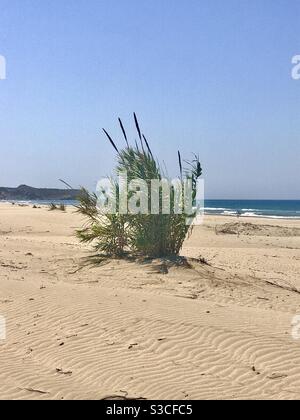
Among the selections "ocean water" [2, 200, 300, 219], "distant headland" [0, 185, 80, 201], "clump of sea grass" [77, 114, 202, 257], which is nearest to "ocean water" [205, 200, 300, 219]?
"ocean water" [2, 200, 300, 219]

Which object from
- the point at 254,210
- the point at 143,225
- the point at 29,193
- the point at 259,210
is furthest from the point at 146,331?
the point at 29,193

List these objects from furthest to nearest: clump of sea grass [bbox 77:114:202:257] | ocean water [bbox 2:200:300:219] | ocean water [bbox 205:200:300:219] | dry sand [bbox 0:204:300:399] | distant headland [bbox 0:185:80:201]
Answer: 1. distant headland [bbox 0:185:80:201]
2. ocean water [bbox 205:200:300:219]
3. ocean water [bbox 2:200:300:219]
4. clump of sea grass [bbox 77:114:202:257]
5. dry sand [bbox 0:204:300:399]

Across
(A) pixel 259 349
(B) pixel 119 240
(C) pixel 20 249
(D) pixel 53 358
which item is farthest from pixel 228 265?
(D) pixel 53 358

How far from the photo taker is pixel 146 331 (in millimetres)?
6703

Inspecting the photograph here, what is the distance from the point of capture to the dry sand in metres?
5.18

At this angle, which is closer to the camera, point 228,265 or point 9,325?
point 9,325

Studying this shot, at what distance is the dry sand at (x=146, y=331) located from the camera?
17.0ft

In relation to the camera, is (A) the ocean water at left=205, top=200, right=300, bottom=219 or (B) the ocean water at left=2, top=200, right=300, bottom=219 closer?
(B) the ocean water at left=2, top=200, right=300, bottom=219

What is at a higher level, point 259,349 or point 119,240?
point 119,240

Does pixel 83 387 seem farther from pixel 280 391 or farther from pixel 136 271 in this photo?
pixel 136 271

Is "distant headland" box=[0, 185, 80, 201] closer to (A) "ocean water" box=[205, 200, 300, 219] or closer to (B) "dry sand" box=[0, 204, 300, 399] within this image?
(A) "ocean water" box=[205, 200, 300, 219]

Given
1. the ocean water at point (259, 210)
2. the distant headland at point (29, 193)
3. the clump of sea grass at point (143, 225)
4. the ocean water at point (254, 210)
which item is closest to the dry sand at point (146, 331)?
the clump of sea grass at point (143, 225)
